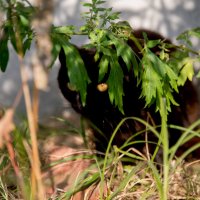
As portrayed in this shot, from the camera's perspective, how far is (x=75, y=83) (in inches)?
39.3

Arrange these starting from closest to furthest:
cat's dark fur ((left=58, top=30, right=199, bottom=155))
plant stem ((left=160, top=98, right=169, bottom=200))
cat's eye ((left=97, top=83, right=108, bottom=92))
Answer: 1. plant stem ((left=160, top=98, right=169, bottom=200))
2. cat's eye ((left=97, top=83, right=108, bottom=92))
3. cat's dark fur ((left=58, top=30, right=199, bottom=155))

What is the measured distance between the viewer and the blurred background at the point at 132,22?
7.39ft

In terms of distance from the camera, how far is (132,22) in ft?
7.55

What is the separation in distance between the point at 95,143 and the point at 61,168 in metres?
0.25

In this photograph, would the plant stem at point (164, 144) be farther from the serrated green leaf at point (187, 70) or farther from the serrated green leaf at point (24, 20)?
the serrated green leaf at point (24, 20)

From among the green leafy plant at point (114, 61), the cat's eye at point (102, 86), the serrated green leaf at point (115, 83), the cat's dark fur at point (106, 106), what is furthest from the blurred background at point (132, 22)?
the serrated green leaf at point (115, 83)

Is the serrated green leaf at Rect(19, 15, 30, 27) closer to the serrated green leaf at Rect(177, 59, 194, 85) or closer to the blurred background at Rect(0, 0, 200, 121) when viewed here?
the serrated green leaf at Rect(177, 59, 194, 85)

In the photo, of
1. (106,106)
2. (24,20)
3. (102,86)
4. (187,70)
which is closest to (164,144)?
(187,70)

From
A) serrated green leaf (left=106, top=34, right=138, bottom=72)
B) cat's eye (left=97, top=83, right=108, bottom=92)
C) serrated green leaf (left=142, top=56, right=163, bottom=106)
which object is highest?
serrated green leaf (left=106, top=34, right=138, bottom=72)

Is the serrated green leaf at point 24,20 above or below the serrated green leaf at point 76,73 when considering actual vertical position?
above

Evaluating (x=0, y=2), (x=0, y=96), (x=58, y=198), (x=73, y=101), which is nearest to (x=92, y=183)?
(x=58, y=198)

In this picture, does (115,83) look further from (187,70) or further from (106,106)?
(106,106)

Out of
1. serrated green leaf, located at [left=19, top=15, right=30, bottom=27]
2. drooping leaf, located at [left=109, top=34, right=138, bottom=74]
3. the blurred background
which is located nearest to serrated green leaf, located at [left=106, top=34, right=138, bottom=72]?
drooping leaf, located at [left=109, top=34, right=138, bottom=74]

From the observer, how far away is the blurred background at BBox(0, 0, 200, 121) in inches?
88.7
